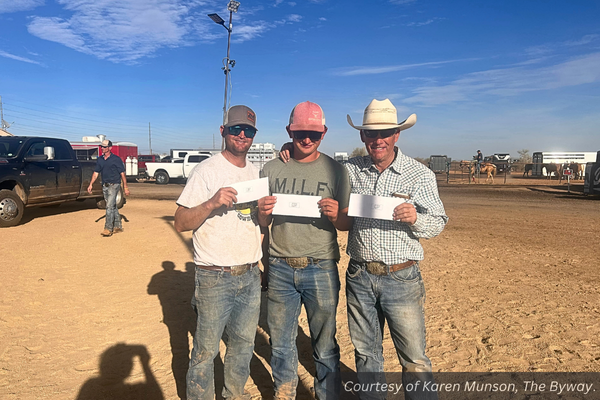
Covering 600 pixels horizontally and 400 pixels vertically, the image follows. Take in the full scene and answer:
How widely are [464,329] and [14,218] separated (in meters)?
10.3

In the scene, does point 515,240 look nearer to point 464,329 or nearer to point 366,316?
point 464,329

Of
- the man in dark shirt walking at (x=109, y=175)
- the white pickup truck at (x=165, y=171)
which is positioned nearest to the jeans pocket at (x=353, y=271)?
the man in dark shirt walking at (x=109, y=175)

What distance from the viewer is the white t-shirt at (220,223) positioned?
109 inches

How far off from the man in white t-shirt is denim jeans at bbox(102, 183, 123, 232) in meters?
6.85

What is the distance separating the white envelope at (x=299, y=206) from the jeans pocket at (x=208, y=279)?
58 cm

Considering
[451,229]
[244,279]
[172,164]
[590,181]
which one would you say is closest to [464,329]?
[244,279]

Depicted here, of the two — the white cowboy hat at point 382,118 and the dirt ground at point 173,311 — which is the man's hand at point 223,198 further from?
the dirt ground at point 173,311

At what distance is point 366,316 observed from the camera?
2762 millimetres

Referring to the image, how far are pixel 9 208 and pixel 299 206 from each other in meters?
10.00

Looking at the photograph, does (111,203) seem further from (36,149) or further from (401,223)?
(401,223)

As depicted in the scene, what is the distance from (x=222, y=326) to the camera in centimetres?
283

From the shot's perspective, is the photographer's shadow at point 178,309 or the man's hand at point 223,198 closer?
the man's hand at point 223,198

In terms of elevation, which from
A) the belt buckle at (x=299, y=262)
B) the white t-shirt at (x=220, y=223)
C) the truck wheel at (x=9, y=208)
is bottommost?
the truck wheel at (x=9, y=208)

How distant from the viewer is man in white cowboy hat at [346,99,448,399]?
8.68ft
